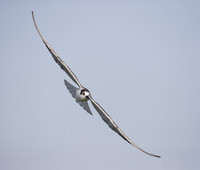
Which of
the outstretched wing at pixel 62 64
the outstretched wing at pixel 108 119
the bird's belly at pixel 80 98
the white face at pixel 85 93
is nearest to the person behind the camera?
the white face at pixel 85 93

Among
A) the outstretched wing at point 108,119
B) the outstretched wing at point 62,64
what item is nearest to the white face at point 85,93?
the outstretched wing at point 108,119

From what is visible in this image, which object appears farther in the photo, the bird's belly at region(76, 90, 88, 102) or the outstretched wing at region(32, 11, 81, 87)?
the outstretched wing at region(32, 11, 81, 87)

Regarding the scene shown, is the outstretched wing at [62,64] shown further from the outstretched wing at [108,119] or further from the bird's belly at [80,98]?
the outstretched wing at [108,119]

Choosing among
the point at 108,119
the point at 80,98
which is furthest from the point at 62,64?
the point at 108,119

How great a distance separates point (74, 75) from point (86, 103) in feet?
5.71

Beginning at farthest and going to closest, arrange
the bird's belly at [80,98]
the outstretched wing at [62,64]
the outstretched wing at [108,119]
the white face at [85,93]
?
the outstretched wing at [62,64]
the outstretched wing at [108,119]
the bird's belly at [80,98]
the white face at [85,93]

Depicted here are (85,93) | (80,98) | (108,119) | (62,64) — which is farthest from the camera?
(62,64)

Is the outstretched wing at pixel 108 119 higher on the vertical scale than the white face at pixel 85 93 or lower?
lower

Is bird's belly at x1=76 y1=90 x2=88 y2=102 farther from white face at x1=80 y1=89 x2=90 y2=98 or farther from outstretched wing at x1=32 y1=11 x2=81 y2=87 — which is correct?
outstretched wing at x1=32 y1=11 x2=81 y2=87

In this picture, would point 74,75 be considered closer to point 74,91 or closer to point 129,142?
point 74,91

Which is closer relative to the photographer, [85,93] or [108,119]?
[85,93]

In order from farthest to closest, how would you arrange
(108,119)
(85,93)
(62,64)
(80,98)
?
(62,64) → (108,119) → (80,98) → (85,93)

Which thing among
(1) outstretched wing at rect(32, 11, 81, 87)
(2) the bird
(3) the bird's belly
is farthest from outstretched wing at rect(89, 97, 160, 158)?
(1) outstretched wing at rect(32, 11, 81, 87)

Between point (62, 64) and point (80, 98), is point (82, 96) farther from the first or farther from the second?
point (62, 64)
